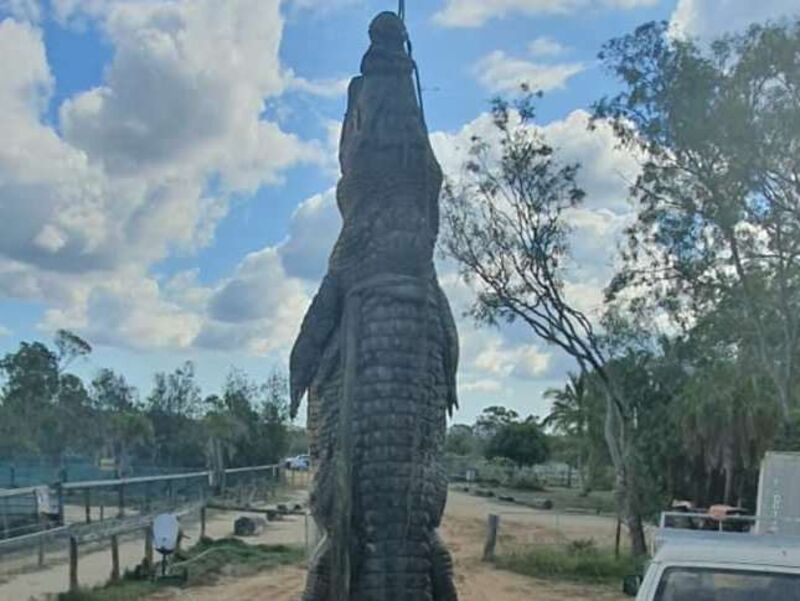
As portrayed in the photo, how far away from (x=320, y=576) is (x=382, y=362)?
1.05m

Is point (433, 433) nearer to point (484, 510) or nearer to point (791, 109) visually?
point (791, 109)

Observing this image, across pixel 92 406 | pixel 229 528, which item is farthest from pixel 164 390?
pixel 229 528

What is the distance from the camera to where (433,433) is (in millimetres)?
5508

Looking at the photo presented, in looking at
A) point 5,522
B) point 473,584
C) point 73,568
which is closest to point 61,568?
point 5,522

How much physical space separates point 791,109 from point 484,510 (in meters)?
25.2

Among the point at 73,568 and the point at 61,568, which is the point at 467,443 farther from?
the point at 73,568

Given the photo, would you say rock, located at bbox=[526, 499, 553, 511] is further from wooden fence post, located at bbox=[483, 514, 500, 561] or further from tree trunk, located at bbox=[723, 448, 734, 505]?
wooden fence post, located at bbox=[483, 514, 500, 561]

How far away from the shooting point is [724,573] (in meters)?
5.50

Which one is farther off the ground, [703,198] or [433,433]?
[703,198]

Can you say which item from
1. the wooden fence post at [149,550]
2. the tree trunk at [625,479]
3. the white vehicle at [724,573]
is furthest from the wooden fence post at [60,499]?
the white vehicle at [724,573]

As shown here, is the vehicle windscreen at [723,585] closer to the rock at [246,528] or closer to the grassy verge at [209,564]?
the grassy verge at [209,564]

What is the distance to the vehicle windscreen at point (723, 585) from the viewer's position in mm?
5398

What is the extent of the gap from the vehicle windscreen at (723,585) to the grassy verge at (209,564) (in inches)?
434

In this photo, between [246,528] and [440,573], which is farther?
[246,528]
